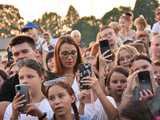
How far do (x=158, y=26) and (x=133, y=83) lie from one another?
638cm

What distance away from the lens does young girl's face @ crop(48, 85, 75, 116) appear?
225 inches

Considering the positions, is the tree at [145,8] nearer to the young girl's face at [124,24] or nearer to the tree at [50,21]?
the tree at [50,21]

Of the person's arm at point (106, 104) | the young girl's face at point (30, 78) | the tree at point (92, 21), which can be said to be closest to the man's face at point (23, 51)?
the young girl's face at point (30, 78)

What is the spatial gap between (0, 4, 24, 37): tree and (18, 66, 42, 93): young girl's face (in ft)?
273

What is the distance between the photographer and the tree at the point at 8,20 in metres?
89.8

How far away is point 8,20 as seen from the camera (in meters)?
92.9

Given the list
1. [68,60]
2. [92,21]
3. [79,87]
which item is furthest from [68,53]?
[92,21]

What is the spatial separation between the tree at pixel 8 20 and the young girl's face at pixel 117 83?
82632 mm

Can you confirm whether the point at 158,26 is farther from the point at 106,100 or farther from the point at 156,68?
the point at 106,100

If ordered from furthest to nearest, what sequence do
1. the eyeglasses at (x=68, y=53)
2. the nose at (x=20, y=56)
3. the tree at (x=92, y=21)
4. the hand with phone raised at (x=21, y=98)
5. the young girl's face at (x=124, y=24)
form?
the tree at (x=92, y=21), the young girl's face at (x=124, y=24), the eyeglasses at (x=68, y=53), the nose at (x=20, y=56), the hand with phone raised at (x=21, y=98)

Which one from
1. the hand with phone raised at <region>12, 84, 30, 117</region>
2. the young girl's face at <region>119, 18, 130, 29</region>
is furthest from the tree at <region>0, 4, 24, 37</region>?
the hand with phone raised at <region>12, 84, 30, 117</region>

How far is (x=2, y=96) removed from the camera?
6438 millimetres

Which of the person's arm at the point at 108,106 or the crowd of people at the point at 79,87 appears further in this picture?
the person's arm at the point at 108,106

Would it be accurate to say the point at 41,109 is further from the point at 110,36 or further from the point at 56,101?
the point at 110,36
